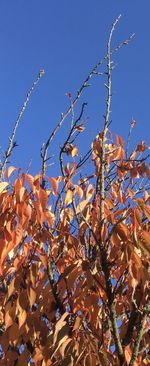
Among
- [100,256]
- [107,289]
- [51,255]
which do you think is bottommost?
[107,289]

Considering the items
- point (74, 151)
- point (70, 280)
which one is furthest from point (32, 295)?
point (74, 151)

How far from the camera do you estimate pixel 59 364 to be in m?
2.08

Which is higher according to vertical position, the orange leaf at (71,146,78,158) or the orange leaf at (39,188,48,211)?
the orange leaf at (71,146,78,158)

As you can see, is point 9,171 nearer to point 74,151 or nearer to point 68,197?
point 68,197

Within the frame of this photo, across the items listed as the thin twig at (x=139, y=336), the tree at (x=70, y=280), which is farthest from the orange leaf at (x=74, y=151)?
the thin twig at (x=139, y=336)

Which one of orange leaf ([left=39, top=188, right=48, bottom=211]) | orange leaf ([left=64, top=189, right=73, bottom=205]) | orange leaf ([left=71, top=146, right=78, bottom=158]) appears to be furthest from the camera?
orange leaf ([left=71, top=146, right=78, bottom=158])

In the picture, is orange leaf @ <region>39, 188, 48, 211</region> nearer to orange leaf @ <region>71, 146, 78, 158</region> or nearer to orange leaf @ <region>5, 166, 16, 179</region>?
orange leaf @ <region>5, 166, 16, 179</region>

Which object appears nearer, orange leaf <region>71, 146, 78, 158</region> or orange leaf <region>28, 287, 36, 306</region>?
orange leaf <region>28, 287, 36, 306</region>

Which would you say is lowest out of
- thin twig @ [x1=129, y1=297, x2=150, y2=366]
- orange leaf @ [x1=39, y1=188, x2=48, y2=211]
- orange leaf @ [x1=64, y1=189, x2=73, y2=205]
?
thin twig @ [x1=129, y1=297, x2=150, y2=366]

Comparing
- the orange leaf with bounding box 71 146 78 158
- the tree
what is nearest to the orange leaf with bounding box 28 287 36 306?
the tree

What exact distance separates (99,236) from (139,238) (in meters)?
0.19

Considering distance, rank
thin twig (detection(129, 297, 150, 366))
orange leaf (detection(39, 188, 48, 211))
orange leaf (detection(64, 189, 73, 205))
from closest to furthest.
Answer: thin twig (detection(129, 297, 150, 366))
orange leaf (detection(39, 188, 48, 211))
orange leaf (detection(64, 189, 73, 205))

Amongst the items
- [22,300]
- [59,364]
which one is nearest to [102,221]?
[22,300]

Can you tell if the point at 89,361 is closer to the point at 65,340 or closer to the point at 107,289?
the point at 65,340
